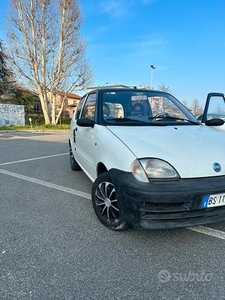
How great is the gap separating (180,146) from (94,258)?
138cm

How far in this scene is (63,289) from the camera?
1821 millimetres

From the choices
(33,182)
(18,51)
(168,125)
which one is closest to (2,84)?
(18,51)

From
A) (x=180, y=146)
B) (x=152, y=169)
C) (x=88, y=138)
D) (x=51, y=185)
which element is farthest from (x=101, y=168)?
(x=51, y=185)

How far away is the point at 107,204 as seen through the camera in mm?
2674

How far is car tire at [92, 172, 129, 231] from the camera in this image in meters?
2.58

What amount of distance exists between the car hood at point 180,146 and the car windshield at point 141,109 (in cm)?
33

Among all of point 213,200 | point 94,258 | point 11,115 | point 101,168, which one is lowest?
point 94,258

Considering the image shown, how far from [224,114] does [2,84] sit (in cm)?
2950

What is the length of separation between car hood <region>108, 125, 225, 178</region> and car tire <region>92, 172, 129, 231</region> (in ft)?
1.76

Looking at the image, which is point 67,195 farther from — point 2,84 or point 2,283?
point 2,84

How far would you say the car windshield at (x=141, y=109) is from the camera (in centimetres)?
318

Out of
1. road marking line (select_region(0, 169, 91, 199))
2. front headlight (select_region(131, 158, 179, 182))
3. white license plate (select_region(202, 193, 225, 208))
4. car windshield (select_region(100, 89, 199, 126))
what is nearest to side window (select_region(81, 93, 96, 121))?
car windshield (select_region(100, 89, 199, 126))

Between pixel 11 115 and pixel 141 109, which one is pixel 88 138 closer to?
pixel 141 109

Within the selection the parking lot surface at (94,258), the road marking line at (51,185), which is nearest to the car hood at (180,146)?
the parking lot surface at (94,258)
